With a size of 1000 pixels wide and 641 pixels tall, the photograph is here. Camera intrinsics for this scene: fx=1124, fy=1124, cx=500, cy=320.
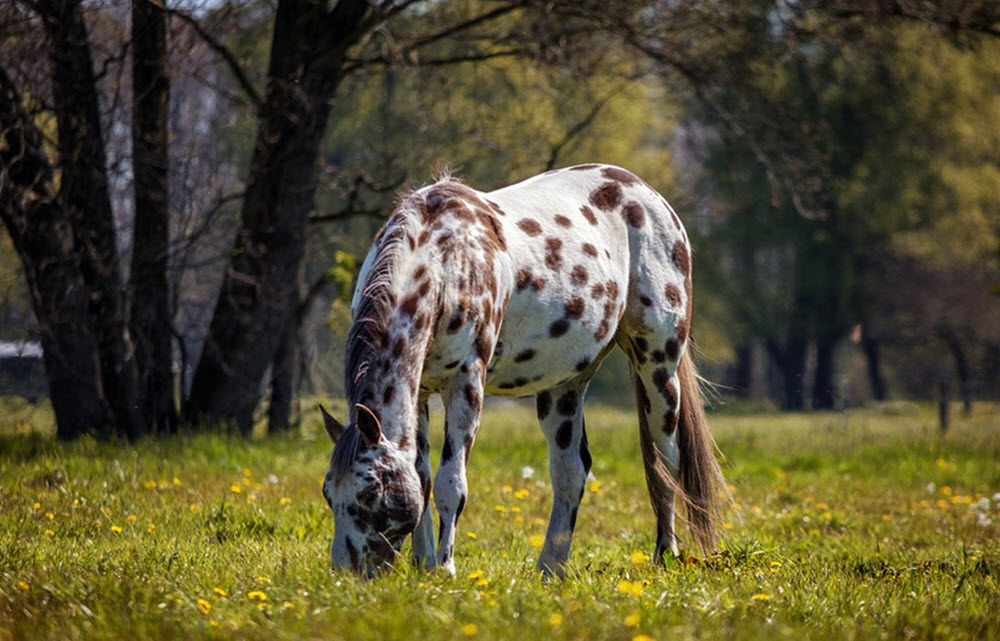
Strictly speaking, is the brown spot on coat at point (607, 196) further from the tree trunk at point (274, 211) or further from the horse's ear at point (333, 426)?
the tree trunk at point (274, 211)

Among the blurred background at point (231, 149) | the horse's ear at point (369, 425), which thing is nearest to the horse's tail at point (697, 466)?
the blurred background at point (231, 149)

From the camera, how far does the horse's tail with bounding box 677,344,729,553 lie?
7.30 meters

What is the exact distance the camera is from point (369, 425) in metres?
4.93

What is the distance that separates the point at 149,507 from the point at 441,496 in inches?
120

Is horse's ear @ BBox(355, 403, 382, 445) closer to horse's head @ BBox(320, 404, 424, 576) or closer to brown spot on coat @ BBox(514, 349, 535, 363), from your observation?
horse's head @ BBox(320, 404, 424, 576)

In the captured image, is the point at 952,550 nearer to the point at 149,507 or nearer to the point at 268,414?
the point at 149,507

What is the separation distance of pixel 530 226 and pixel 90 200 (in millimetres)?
6047

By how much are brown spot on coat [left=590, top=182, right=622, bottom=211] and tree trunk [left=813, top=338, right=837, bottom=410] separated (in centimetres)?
3533

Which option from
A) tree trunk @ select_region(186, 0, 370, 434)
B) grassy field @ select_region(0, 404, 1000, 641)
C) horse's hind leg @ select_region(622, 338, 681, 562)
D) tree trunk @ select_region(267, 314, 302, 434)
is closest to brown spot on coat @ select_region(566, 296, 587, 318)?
horse's hind leg @ select_region(622, 338, 681, 562)

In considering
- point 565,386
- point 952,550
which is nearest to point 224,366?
point 565,386

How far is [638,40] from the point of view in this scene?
12.8 m

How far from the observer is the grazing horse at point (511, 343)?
5059mm

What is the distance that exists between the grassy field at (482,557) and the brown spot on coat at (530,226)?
178cm

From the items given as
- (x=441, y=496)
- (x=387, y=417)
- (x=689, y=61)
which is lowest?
(x=441, y=496)
